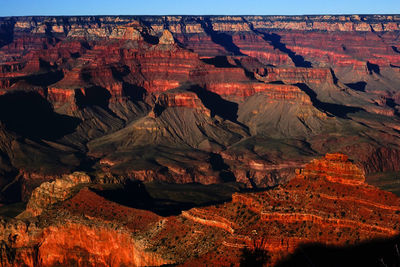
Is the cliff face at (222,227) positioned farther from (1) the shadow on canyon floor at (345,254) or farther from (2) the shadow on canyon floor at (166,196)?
(2) the shadow on canyon floor at (166,196)

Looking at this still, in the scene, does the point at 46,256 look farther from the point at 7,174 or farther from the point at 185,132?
the point at 185,132

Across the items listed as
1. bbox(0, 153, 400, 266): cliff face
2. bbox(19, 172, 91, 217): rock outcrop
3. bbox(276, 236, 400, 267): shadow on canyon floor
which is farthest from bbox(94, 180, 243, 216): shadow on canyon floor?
bbox(276, 236, 400, 267): shadow on canyon floor

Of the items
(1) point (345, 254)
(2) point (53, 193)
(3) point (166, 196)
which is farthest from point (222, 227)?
(3) point (166, 196)

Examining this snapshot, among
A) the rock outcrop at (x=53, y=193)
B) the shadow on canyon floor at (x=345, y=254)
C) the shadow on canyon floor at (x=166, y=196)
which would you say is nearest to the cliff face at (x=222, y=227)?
the shadow on canyon floor at (x=345, y=254)

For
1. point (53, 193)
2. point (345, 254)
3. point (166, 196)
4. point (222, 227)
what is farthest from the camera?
point (166, 196)

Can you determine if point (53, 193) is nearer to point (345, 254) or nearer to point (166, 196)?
point (166, 196)
